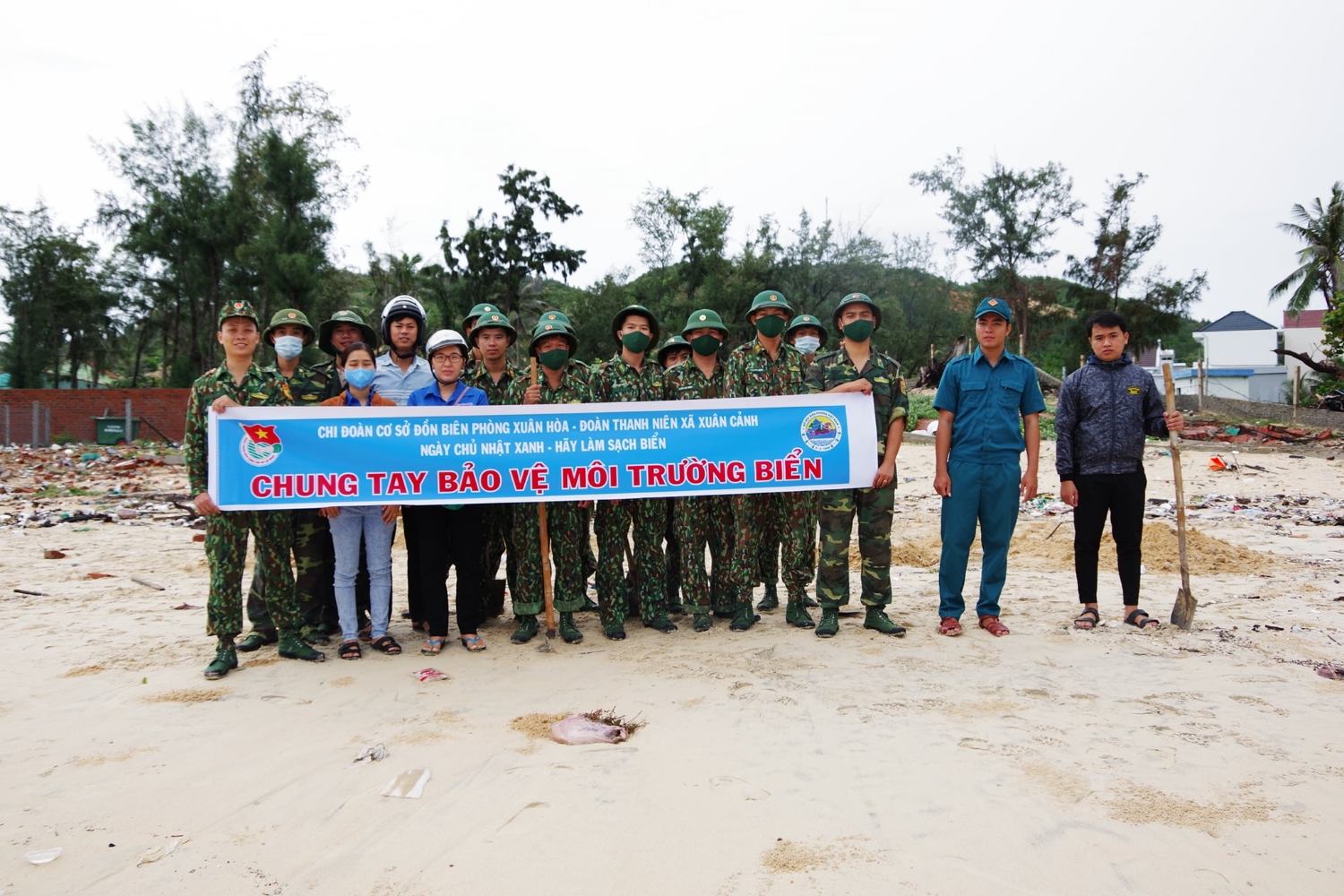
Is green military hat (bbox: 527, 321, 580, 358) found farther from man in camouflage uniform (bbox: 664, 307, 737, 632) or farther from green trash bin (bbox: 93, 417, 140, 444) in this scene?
green trash bin (bbox: 93, 417, 140, 444)

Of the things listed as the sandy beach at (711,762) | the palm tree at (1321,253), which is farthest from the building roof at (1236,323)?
the sandy beach at (711,762)

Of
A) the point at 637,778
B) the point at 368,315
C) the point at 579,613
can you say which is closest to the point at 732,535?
the point at 579,613

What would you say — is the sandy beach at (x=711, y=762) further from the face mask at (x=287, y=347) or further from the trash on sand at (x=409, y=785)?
the face mask at (x=287, y=347)

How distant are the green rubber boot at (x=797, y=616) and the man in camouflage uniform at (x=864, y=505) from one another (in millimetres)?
102

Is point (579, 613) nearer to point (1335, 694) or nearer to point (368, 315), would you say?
point (1335, 694)

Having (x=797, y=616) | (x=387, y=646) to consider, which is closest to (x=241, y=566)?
(x=387, y=646)

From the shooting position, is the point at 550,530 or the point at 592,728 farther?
the point at 550,530

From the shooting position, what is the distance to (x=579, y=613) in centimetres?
559

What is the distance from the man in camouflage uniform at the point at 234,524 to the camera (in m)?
4.27

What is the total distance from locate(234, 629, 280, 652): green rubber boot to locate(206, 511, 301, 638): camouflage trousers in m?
0.30

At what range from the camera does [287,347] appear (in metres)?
4.66

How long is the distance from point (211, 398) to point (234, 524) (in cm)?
71

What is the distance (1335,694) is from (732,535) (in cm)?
304

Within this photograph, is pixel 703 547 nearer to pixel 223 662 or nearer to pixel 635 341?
pixel 635 341
